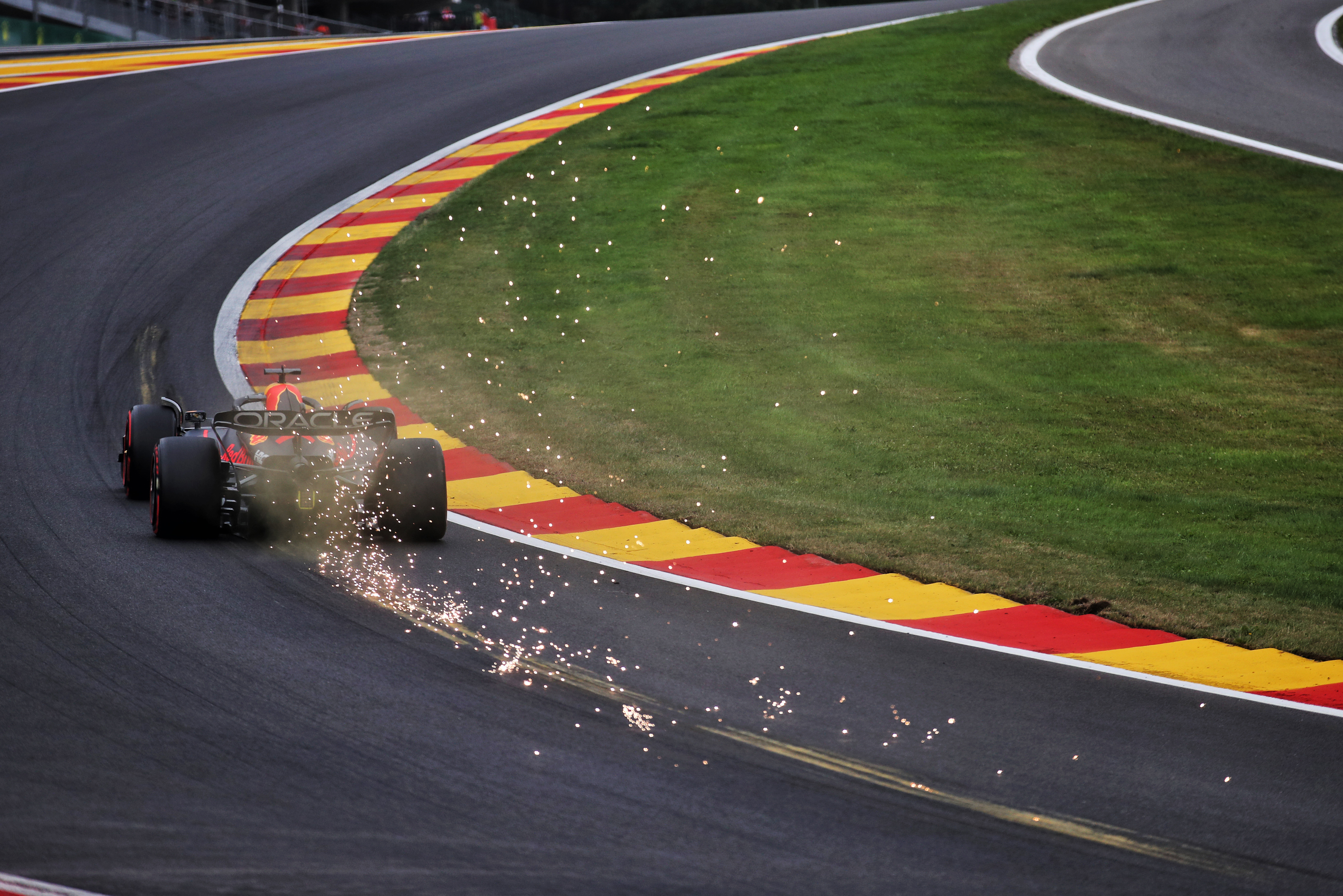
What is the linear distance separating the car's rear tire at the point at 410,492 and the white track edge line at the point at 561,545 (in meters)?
0.48

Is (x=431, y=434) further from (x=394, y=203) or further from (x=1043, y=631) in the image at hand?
(x=394, y=203)

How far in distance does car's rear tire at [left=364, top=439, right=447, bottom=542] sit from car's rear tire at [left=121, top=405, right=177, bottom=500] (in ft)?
5.59

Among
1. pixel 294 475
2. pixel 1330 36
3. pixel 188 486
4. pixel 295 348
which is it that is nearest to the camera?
pixel 188 486

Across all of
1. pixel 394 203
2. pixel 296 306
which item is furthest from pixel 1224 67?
pixel 296 306

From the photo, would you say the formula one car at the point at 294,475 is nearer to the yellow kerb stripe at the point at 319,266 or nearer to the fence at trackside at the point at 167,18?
the yellow kerb stripe at the point at 319,266

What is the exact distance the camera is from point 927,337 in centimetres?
1320

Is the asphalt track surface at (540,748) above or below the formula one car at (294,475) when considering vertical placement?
below

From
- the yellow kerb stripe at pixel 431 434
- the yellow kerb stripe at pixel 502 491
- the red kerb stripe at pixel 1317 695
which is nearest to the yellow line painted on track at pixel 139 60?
the yellow kerb stripe at pixel 431 434

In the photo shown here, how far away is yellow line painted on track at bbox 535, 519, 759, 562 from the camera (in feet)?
27.3

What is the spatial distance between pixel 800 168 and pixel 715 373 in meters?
7.10

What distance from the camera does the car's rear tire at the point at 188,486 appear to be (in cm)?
799

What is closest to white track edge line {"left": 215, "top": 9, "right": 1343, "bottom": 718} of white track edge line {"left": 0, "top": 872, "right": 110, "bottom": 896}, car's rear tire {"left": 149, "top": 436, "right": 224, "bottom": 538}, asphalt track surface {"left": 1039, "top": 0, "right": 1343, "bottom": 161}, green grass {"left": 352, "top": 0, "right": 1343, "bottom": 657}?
green grass {"left": 352, "top": 0, "right": 1343, "bottom": 657}

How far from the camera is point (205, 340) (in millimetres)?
13352

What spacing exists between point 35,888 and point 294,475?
13.2 ft
